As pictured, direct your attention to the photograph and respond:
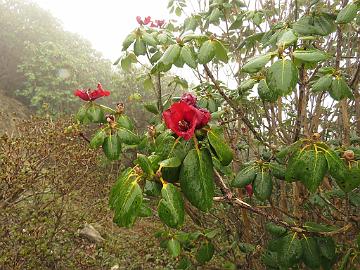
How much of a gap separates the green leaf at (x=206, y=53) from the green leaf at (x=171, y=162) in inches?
31.7

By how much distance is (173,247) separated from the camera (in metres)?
2.96

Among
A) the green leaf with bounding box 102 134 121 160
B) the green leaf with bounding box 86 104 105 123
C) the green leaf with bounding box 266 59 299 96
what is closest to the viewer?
the green leaf with bounding box 266 59 299 96

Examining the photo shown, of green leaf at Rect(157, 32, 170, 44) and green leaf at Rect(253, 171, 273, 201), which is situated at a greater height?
green leaf at Rect(157, 32, 170, 44)

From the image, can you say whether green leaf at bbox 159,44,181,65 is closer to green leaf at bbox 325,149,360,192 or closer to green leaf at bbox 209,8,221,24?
green leaf at bbox 325,149,360,192

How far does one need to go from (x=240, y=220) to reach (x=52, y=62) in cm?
838

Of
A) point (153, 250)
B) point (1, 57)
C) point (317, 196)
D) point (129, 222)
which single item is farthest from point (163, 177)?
point (1, 57)

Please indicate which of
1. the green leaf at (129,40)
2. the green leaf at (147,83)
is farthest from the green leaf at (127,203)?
the green leaf at (147,83)

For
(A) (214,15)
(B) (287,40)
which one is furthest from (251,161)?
(A) (214,15)

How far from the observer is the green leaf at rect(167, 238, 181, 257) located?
2.93 m

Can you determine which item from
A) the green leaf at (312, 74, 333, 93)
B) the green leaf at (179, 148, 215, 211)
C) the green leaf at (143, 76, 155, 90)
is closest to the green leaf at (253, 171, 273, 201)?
the green leaf at (312, 74, 333, 93)

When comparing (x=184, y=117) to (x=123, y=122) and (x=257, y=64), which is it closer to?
(x=257, y=64)

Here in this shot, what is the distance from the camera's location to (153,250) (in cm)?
576

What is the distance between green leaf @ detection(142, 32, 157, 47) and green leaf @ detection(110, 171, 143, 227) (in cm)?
153

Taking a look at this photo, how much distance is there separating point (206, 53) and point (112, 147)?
2.65ft
